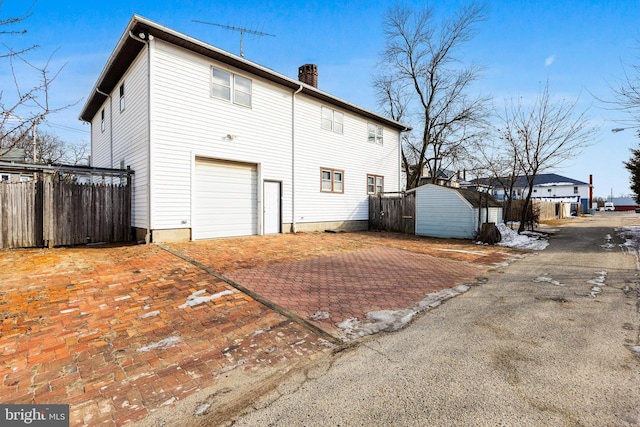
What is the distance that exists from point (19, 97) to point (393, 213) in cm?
1422

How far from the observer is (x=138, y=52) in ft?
30.2

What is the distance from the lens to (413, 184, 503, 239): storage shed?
12.3 m

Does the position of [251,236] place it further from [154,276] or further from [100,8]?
[100,8]

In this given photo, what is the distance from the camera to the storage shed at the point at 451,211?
12.3 m

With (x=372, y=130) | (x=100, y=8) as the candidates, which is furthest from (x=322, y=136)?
(x=100, y=8)

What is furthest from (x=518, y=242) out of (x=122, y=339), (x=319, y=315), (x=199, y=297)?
(x=122, y=339)

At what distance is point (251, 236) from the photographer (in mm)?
11047

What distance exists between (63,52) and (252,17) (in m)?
12.0

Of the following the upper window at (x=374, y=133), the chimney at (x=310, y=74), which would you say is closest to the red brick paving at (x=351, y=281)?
the chimney at (x=310, y=74)

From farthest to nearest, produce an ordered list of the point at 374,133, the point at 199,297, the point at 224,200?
the point at 374,133
the point at 224,200
the point at 199,297

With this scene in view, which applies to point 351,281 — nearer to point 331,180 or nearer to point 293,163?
point 293,163

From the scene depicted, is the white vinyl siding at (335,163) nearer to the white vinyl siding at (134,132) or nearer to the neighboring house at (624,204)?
the white vinyl siding at (134,132)

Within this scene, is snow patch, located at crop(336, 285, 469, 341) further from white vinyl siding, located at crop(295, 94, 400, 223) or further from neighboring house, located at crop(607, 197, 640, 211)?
neighboring house, located at crop(607, 197, 640, 211)

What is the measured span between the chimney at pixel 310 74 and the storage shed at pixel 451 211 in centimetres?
751
